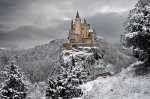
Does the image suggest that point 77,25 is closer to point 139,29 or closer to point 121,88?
point 139,29

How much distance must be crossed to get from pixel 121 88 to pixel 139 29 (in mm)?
7664

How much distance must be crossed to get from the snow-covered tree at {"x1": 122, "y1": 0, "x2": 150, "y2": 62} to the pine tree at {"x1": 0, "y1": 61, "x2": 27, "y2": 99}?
1892 cm

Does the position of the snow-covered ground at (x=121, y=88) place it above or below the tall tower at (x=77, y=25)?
below

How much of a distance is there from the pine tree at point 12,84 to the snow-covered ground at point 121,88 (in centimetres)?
1483

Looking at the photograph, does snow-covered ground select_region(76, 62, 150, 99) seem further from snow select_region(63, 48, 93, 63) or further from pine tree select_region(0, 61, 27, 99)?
snow select_region(63, 48, 93, 63)

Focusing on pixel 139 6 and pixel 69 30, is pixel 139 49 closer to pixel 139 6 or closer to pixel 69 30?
pixel 139 6

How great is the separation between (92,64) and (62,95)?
94.2 metres

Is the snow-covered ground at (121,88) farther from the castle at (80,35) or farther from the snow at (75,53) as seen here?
the castle at (80,35)

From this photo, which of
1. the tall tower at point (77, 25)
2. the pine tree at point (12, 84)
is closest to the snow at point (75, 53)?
the tall tower at point (77, 25)

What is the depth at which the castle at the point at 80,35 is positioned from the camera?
15425 centimetres

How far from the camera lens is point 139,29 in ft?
122

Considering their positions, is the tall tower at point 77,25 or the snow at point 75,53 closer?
the snow at point 75,53

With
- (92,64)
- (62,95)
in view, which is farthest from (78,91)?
(92,64)

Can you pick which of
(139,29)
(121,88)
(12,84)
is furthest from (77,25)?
(121,88)
